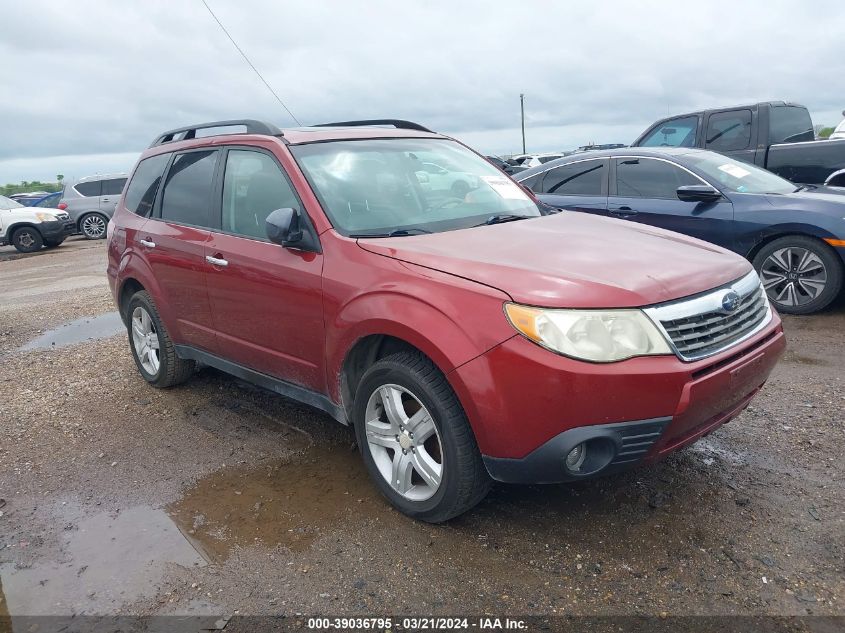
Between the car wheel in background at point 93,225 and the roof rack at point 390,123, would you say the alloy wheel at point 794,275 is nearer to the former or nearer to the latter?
the roof rack at point 390,123

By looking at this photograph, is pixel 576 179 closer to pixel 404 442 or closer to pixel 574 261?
pixel 574 261

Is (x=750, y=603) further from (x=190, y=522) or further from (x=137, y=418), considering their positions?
(x=137, y=418)

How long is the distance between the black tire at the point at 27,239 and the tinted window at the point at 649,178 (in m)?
15.7

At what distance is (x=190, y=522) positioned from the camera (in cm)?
333

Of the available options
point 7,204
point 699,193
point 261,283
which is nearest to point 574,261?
point 261,283

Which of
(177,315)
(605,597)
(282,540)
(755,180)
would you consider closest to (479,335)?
(605,597)

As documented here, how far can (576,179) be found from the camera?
7371 millimetres

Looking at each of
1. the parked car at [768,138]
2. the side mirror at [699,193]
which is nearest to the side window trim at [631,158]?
the side mirror at [699,193]

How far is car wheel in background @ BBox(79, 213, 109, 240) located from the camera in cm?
1958

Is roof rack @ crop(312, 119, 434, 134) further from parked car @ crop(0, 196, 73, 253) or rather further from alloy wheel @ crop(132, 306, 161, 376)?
parked car @ crop(0, 196, 73, 253)

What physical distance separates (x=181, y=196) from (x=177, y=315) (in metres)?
0.80

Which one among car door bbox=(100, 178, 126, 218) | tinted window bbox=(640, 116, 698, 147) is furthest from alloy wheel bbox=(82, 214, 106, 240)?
tinted window bbox=(640, 116, 698, 147)

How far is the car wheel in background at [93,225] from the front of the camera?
771 inches

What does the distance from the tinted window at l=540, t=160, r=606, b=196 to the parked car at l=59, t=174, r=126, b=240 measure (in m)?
15.5
